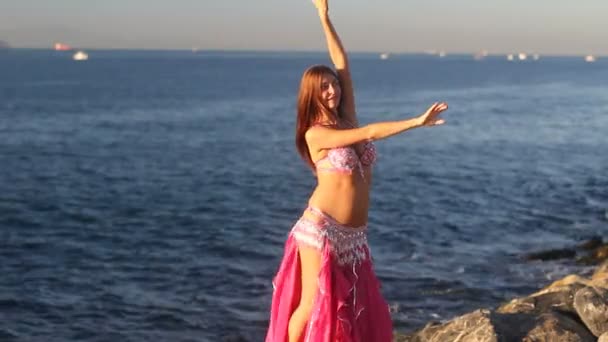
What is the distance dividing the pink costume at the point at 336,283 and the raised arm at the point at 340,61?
13.3 inches

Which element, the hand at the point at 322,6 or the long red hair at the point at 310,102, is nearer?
the long red hair at the point at 310,102

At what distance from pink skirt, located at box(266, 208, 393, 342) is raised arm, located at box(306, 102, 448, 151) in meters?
0.55

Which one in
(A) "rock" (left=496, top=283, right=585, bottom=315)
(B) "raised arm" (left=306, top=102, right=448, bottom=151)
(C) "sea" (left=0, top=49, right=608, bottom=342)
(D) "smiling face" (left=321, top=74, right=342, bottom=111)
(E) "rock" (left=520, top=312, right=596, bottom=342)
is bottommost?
(C) "sea" (left=0, top=49, right=608, bottom=342)

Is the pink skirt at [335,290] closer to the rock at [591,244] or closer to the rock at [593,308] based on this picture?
the rock at [593,308]

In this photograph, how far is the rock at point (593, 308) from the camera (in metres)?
8.59

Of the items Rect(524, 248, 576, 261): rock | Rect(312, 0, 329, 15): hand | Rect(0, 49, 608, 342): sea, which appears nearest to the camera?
Rect(312, 0, 329, 15): hand

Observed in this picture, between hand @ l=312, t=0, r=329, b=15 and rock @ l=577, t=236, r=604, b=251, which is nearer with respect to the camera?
hand @ l=312, t=0, r=329, b=15

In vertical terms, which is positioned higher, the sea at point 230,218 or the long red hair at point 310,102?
the long red hair at point 310,102

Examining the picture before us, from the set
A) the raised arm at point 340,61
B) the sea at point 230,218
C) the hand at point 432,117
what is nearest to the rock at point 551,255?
the sea at point 230,218

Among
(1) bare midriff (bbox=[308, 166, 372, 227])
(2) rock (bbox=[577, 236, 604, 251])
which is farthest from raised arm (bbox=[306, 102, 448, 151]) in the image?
(2) rock (bbox=[577, 236, 604, 251])

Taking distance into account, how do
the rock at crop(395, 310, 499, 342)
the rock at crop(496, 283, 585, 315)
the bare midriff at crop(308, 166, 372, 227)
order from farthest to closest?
the rock at crop(496, 283, 585, 315)
the rock at crop(395, 310, 499, 342)
the bare midriff at crop(308, 166, 372, 227)

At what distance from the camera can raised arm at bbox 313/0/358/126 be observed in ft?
21.3

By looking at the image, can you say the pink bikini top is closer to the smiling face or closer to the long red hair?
the long red hair

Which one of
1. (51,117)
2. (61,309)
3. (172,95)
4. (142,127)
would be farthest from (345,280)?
(172,95)
